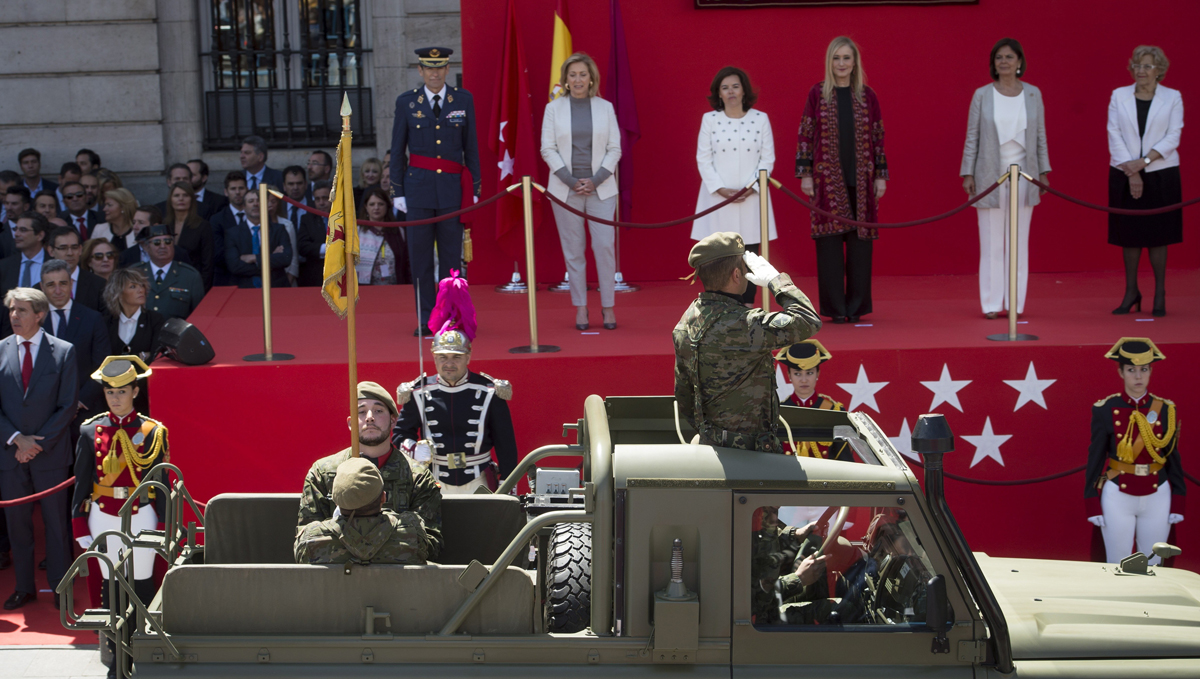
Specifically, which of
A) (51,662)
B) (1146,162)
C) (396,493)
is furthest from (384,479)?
(1146,162)

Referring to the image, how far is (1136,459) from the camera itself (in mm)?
7090

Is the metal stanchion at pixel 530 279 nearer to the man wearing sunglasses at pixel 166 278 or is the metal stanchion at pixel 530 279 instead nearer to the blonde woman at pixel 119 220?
the man wearing sunglasses at pixel 166 278

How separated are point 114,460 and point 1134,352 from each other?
5756mm

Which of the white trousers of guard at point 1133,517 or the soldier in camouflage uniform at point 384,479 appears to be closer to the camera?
the soldier in camouflage uniform at point 384,479

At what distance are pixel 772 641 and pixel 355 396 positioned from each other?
197cm

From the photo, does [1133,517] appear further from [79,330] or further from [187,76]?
[187,76]

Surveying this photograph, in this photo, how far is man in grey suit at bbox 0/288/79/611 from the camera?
24.5ft

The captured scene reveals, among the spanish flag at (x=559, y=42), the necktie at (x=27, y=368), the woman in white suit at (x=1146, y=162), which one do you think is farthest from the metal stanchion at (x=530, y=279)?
the woman in white suit at (x=1146, y=162)

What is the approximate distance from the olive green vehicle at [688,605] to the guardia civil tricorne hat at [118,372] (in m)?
2.67

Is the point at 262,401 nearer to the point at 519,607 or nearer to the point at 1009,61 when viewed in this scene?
the point at 519,607

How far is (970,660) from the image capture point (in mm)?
4051

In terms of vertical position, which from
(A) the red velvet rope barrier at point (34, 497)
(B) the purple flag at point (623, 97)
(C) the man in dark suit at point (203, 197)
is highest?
(B) the purple flag at point (623, 97)

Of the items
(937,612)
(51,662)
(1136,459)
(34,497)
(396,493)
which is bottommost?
(51,662)

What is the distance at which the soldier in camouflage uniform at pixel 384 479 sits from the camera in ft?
15.7
